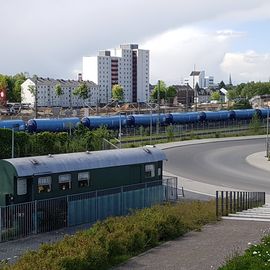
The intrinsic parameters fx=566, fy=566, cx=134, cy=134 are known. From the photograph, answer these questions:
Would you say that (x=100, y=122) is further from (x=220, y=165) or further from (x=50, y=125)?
(x=220, y=165)

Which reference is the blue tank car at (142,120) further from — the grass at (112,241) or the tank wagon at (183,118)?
the grass at (112,241)

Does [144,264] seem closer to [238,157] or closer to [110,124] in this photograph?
[238,157]

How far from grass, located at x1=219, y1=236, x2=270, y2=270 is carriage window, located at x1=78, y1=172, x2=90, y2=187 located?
11326mm

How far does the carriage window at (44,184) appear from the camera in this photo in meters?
23.2

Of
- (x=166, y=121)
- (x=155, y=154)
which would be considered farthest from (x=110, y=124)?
(x=155, y=154)

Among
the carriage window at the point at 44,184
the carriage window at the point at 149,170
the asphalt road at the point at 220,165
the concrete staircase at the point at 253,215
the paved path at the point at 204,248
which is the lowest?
the asphalt road at the point at 220,165

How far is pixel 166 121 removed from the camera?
85.1 m

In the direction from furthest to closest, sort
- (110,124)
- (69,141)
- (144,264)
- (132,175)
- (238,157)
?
(110,124) < (238,157) < (69,141) < (132,175) < (144,264)

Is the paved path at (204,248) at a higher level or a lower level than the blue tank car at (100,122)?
lower

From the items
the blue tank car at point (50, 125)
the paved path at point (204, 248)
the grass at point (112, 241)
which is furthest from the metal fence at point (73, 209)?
the blue tank car at point (50, 125)

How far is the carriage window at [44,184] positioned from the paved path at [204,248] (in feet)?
23.1

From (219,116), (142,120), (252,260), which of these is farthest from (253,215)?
(219,116)

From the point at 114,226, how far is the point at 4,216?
17.3 ft

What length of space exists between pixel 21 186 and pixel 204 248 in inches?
355
